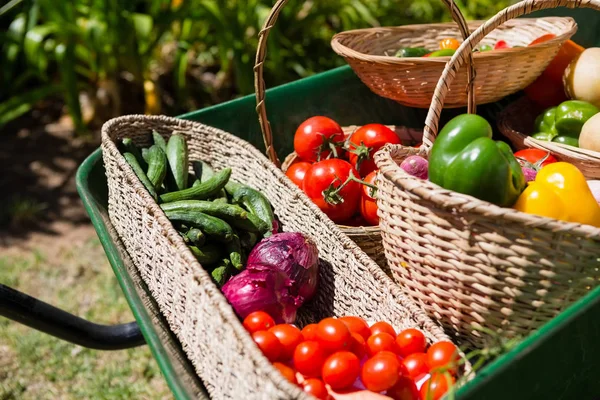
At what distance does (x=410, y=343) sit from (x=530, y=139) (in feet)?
2.86

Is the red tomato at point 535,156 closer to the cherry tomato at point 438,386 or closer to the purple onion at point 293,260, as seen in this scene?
the purple onion at point 293,260

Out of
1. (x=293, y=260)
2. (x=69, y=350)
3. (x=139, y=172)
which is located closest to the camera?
(x=293, y=260)

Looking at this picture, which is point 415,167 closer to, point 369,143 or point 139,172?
point 369,143

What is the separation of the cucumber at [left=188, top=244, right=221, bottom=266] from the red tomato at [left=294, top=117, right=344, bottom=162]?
19.6 inches

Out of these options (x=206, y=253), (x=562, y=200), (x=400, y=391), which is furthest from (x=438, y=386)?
(x=206, y=253)

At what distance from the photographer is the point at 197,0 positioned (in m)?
3.76

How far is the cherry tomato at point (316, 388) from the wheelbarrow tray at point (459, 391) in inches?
8.5

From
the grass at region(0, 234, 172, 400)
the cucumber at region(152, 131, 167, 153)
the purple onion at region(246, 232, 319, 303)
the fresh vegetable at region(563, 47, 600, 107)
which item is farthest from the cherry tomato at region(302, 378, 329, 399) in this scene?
the grass at region(0, 234, 172, 400)

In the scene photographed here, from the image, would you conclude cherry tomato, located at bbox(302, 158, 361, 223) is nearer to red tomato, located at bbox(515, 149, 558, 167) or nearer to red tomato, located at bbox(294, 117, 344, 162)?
red tomato, located at bbox(294, 117, 344, 162)


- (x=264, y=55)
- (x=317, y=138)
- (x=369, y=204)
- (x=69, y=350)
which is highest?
(x=264, y=55)

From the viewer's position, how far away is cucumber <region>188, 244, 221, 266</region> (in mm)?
1512

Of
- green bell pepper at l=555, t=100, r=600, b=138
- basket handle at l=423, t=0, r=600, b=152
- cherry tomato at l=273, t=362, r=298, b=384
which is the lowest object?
cherry tomato at l=273, t=362, r=298, b=384

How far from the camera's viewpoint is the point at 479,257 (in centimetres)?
113

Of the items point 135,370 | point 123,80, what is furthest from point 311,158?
point 123,80
